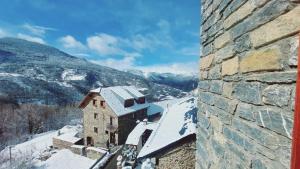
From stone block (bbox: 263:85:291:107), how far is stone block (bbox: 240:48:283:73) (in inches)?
3.5

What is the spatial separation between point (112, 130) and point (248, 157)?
20.0m

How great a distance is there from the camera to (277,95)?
1.15 metres

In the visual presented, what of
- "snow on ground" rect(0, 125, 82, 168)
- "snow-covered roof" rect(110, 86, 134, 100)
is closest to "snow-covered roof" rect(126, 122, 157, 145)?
"snow-covered roof" rect(110, 86, 134, 100)

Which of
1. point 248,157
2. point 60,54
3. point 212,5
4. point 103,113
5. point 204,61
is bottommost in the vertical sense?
A: point 103,113

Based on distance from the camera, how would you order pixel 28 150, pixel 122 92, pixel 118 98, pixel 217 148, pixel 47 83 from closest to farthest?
pixel 217 148, pixel 28 150, pixel 118 98, pixel 122 92, pixel 47 83

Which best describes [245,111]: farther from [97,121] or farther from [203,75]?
[97,121]

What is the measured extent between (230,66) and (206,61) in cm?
74

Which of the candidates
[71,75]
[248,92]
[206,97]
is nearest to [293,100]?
[248,92]

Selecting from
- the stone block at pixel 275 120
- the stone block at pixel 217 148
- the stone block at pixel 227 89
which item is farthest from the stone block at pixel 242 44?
the stone block at pixel 217 148

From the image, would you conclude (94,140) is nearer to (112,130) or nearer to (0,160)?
(112,130)

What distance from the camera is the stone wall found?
1.09 m

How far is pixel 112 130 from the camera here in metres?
20.9

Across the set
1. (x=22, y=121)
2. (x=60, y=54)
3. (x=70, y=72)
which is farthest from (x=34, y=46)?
(x=22, y=121)

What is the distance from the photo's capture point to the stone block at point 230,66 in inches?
64.8
